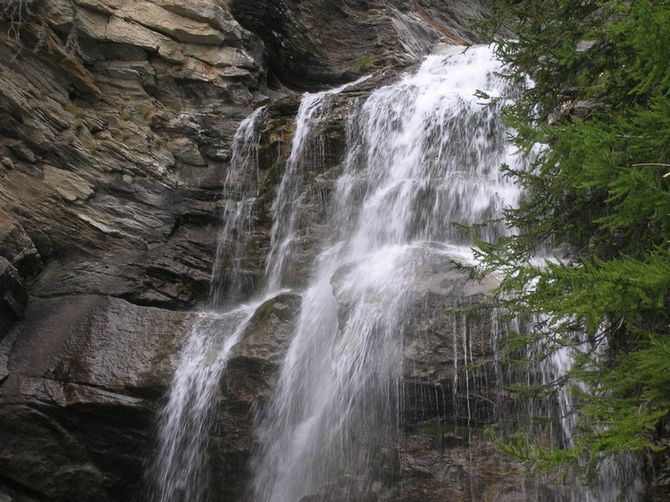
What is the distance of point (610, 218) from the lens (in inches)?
164

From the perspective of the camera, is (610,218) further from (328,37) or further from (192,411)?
(328,37)

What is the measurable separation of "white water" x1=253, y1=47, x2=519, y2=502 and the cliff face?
424 millimetres

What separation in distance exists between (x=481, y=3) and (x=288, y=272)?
2467 centimetres

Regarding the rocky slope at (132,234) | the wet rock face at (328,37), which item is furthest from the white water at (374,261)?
the wet rock face at (328,37)

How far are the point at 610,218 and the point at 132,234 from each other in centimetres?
953

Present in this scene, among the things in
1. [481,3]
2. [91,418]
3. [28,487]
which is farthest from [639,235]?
[481,3]

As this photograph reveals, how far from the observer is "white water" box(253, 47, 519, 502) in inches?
287

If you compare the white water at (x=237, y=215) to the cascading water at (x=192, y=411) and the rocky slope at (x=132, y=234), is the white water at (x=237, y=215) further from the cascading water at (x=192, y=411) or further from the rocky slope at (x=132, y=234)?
the cascading water at (x=192, y=411)

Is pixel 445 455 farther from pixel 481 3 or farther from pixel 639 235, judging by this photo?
pixel 481 3

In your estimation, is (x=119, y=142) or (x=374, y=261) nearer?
(x=374, y=261)

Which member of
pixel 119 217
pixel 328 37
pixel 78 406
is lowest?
pixel 78 406

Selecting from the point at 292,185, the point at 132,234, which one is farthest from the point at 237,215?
the point at 132,234

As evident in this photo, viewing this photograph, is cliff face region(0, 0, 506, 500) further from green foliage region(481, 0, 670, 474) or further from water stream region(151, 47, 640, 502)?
green foliage region(481, 0, 670, 474)

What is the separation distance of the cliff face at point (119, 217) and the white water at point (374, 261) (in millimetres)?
424
